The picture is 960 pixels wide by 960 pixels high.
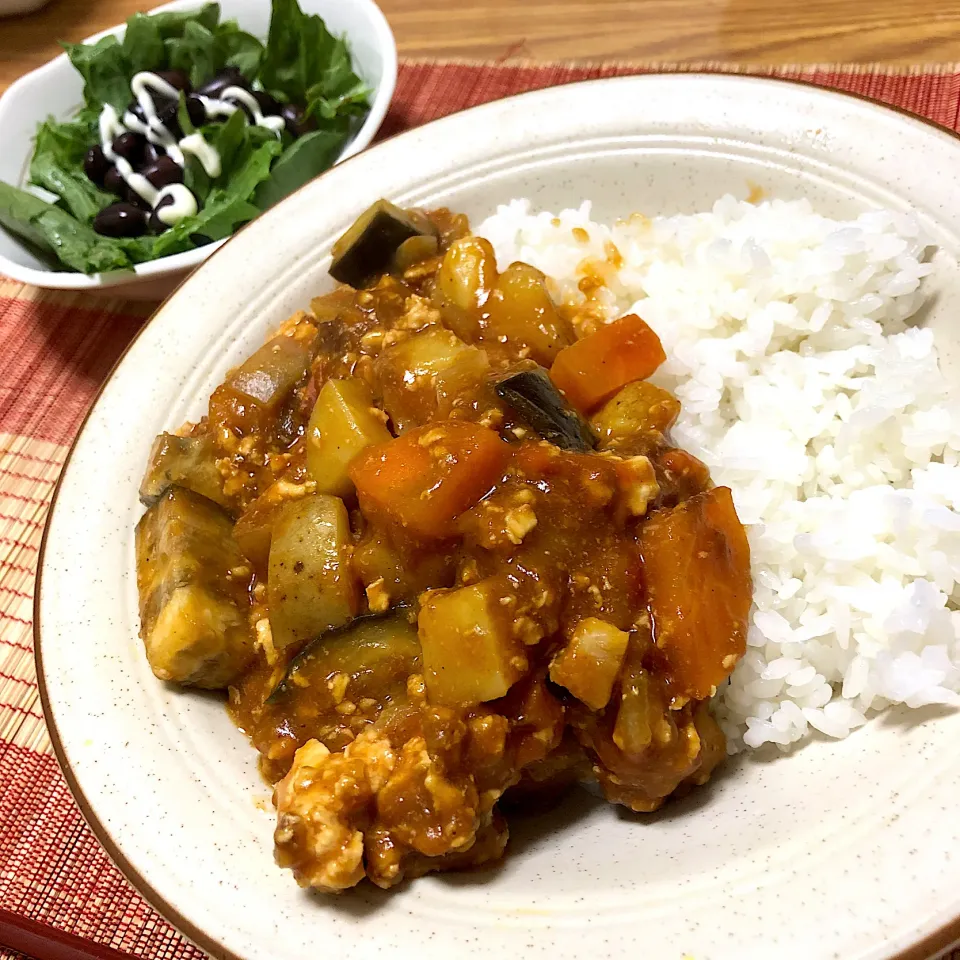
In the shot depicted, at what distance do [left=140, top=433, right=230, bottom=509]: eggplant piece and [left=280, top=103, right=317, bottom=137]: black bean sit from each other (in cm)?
216

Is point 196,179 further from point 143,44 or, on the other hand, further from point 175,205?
point 143,44

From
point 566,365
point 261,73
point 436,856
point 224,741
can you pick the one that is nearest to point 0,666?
point 224,741

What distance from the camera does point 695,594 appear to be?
207 centimetres

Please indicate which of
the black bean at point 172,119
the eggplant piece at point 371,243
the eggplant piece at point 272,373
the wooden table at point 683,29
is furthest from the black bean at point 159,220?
the wooden table at point 683,29

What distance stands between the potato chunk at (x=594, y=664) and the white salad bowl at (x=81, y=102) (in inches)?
91.2

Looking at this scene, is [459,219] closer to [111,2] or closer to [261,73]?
[261,73]

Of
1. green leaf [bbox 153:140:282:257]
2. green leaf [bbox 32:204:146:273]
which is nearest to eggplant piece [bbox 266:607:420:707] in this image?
green leaf [bbox 32:204:146:273]

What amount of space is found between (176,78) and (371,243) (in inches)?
84.6

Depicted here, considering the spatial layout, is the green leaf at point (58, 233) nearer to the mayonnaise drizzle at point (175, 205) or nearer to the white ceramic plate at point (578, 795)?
the mayonnaise drizzle at point (175, 205)

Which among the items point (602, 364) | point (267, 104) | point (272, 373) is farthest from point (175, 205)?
point (602, 364)

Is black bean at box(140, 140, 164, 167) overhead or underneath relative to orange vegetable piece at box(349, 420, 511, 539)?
overhead

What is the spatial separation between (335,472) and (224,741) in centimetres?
76

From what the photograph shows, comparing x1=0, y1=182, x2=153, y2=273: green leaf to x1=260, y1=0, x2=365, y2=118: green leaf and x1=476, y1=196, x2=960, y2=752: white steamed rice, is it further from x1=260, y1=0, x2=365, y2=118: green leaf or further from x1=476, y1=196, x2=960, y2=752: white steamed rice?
x1=476, y1=196, x2=960, y2=752: white steamed rice

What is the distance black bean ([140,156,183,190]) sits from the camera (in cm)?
402
